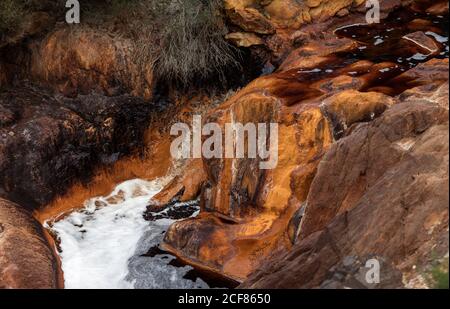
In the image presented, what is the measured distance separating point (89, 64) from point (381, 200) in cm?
557

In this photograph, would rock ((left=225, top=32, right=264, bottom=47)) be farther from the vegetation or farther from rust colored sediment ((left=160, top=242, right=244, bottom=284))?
the vegetation

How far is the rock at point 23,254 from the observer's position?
6.08 metres

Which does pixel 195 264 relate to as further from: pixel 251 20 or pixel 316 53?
pixel 251 20

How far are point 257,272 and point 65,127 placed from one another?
4.21m

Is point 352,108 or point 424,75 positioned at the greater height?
point 424,75

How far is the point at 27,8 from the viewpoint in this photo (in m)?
9.05

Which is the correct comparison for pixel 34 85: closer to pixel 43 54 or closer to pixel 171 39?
pixel 43 54

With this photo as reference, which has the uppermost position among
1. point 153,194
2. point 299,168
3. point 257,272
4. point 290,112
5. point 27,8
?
point 27,8

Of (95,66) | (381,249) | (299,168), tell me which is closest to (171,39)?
(95,66)

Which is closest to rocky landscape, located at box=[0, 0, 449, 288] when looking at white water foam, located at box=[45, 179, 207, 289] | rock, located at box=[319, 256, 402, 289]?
rock, located at box=[319, 256, 402, 289]

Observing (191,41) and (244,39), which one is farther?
(244,39)

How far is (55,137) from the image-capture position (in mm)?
8445

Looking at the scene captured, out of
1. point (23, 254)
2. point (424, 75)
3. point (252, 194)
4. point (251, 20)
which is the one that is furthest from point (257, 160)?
point (251, 20)

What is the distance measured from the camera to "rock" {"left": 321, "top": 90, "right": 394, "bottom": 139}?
648cm
